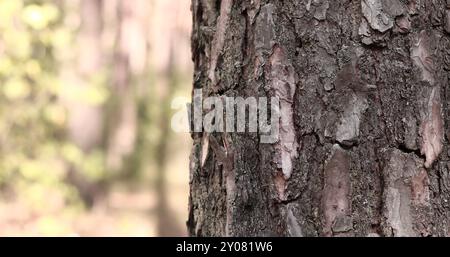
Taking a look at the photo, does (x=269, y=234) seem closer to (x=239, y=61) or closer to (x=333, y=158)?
(x=333, y=158)

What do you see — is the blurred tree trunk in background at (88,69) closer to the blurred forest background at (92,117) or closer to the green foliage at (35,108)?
the blurred forest background at (92,117)

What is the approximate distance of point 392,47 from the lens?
1127 mm

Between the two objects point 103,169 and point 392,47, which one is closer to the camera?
point 392,47

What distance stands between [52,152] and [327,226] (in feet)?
17.4

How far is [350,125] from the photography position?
1119 mm

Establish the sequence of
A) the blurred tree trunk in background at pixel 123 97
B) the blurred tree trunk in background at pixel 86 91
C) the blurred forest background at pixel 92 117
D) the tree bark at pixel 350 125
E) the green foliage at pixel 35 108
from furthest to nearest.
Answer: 1. the blurred tree trunk in background at pixel 123 97
2. the blurred tree trunk in background at pixel 86 91
3. the blurred forest background at pixel 92 117
4. the green foliage at pixel 35 108
5. the tree bark at pixel 350 125

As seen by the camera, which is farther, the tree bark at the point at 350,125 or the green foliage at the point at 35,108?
the green foliage at the point at 35,108

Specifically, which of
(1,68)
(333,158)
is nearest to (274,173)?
(333,158)

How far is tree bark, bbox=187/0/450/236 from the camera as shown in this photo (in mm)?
1114

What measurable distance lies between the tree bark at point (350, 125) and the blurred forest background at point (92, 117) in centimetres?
477

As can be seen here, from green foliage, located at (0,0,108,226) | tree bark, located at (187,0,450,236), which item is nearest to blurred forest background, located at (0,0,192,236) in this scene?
green foliage, located at (0,0,108,226)

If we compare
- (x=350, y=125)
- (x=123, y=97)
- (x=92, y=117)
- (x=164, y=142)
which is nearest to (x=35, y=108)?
(x=92, y=117)

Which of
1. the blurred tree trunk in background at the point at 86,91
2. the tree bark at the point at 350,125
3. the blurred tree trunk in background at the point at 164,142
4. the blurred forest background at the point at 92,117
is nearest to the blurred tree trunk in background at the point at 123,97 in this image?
the blurred forest background at the point at 92,117

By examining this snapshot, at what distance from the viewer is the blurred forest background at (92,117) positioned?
5.70 m
